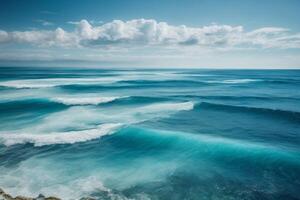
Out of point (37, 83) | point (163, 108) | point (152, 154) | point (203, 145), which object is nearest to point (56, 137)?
point (152, 154)

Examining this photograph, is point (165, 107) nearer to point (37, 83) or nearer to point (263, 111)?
point (263, 111)

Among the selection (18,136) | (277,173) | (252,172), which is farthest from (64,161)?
(277,173)

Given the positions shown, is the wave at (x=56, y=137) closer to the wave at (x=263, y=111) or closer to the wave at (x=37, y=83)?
the wave at (x=263, y=111)

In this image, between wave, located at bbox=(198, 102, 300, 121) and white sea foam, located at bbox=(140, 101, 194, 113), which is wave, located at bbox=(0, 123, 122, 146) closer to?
white sea foam, located at bbox=(140, 101, 194, 113)

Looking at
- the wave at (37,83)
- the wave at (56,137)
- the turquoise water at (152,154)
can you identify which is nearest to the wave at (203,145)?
the turquoise water at (152,154)

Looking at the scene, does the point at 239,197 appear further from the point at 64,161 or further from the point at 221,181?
the point at 64,161

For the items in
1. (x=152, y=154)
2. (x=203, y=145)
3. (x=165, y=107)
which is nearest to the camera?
(x=152, y=154)

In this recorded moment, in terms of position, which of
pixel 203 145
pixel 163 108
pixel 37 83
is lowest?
pixel 203 145

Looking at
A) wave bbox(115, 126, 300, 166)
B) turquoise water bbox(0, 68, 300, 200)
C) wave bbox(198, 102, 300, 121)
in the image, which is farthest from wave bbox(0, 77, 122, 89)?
wave bbox(115, 126, 300, 166)
